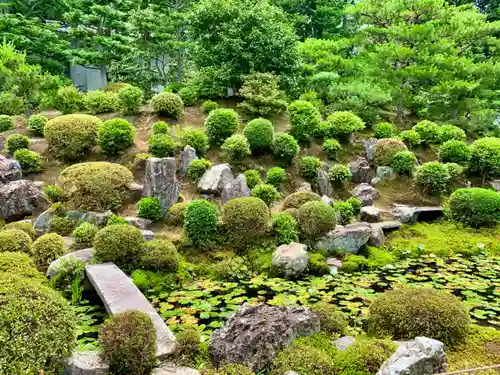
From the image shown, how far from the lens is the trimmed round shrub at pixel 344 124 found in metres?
14.4

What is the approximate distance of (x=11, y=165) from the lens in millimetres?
11188

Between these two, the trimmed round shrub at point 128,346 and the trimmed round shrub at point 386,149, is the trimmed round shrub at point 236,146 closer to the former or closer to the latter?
the trimmed round shrub at point 386,149

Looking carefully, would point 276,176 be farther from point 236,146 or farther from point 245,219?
point 245,219

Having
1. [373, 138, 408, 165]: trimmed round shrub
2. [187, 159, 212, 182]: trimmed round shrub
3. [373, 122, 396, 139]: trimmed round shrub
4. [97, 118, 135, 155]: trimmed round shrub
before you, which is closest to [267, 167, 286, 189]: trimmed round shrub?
[187, 159, 212, 182]: trimmed round shrub

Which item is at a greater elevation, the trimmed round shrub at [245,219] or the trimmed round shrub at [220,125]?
the trimmed round shrub at [220,125]

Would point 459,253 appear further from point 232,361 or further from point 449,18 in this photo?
point 449,18

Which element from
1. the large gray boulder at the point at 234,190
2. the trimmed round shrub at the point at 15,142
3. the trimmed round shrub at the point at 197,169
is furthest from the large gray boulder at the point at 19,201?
the large gray boulder at the point at 234,190

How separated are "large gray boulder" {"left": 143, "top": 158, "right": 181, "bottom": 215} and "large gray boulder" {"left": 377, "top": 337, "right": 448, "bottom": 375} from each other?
7.36m

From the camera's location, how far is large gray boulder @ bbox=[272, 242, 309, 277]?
875 centimetres

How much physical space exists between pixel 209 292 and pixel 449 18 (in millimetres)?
15371

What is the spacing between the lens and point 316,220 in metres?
9.79

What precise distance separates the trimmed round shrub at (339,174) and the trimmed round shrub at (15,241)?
8.28m

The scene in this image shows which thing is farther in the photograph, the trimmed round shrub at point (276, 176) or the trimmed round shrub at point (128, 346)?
the trimmed round shrub at point (276, 176)

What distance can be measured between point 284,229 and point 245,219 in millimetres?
959
